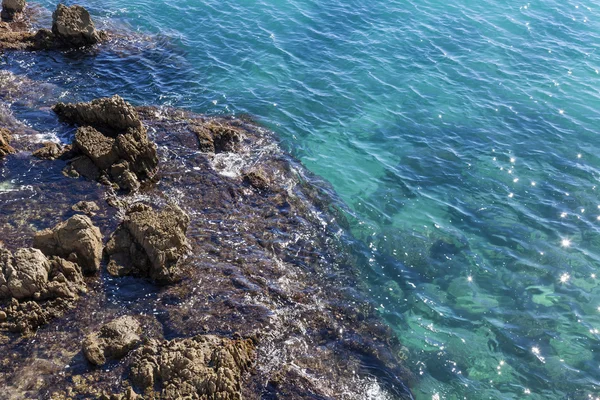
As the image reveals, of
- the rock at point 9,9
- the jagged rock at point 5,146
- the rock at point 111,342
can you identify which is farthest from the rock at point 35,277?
the rock at point 9,9

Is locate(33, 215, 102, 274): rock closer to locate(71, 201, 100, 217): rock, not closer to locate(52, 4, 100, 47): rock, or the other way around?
locate(71, 201, 100, 217): rock

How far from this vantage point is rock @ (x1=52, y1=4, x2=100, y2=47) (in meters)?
26.7

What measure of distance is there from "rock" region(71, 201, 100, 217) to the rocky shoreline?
0.07 metres

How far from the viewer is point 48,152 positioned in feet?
61.5

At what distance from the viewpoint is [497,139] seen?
79.4ft

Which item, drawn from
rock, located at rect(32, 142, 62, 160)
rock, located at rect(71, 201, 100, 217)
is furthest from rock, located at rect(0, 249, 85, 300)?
rock, located at rect(32, 142, 62, 160)

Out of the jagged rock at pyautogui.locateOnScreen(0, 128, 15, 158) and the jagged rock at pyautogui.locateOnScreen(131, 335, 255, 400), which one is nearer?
the jagged rock at pyautogui.locateOnScreen(131, 335, 255, 400)

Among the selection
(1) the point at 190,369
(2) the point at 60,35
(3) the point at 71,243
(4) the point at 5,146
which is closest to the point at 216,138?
(4) the point at 5,146

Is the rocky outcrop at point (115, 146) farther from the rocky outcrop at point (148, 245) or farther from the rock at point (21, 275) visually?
the rock at point (21, 275)

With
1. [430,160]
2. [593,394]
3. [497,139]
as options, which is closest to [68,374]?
[593,394]

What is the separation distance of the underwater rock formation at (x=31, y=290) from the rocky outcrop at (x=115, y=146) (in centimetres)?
509

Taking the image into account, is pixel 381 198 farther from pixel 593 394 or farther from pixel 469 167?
pixel 593 394

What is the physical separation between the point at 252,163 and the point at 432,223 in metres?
8.41

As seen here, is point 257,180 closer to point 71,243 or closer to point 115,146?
point 115,146
